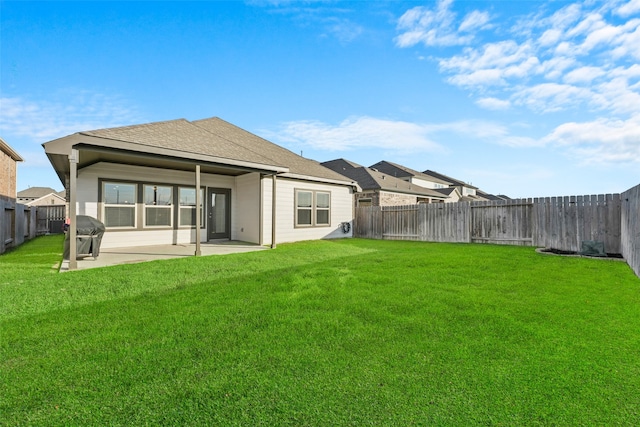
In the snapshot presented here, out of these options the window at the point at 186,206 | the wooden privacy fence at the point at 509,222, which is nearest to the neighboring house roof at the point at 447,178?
the wooden privacy fence at the point at 509,222

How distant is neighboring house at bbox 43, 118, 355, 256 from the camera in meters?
7.73

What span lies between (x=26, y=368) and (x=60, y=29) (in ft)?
36.2

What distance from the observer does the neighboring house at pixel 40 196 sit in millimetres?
34281

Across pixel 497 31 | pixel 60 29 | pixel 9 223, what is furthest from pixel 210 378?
pixel 9 223

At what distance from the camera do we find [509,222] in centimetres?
1092

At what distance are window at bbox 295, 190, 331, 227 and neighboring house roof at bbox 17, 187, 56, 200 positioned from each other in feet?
143

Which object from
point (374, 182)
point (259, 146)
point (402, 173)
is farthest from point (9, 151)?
point (402, 173)

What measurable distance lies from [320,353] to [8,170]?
23.9 meters

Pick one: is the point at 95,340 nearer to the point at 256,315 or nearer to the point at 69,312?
the point at 69,312

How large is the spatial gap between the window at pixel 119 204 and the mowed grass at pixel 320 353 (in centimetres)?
487

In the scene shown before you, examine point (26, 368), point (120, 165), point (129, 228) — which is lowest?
point (26, 368)

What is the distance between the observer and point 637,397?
190 centimetres

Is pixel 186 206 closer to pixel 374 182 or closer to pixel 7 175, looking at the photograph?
pixel 374 182

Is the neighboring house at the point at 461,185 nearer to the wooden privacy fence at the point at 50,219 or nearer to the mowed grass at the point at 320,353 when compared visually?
the mowed grass at the point at 320,353
